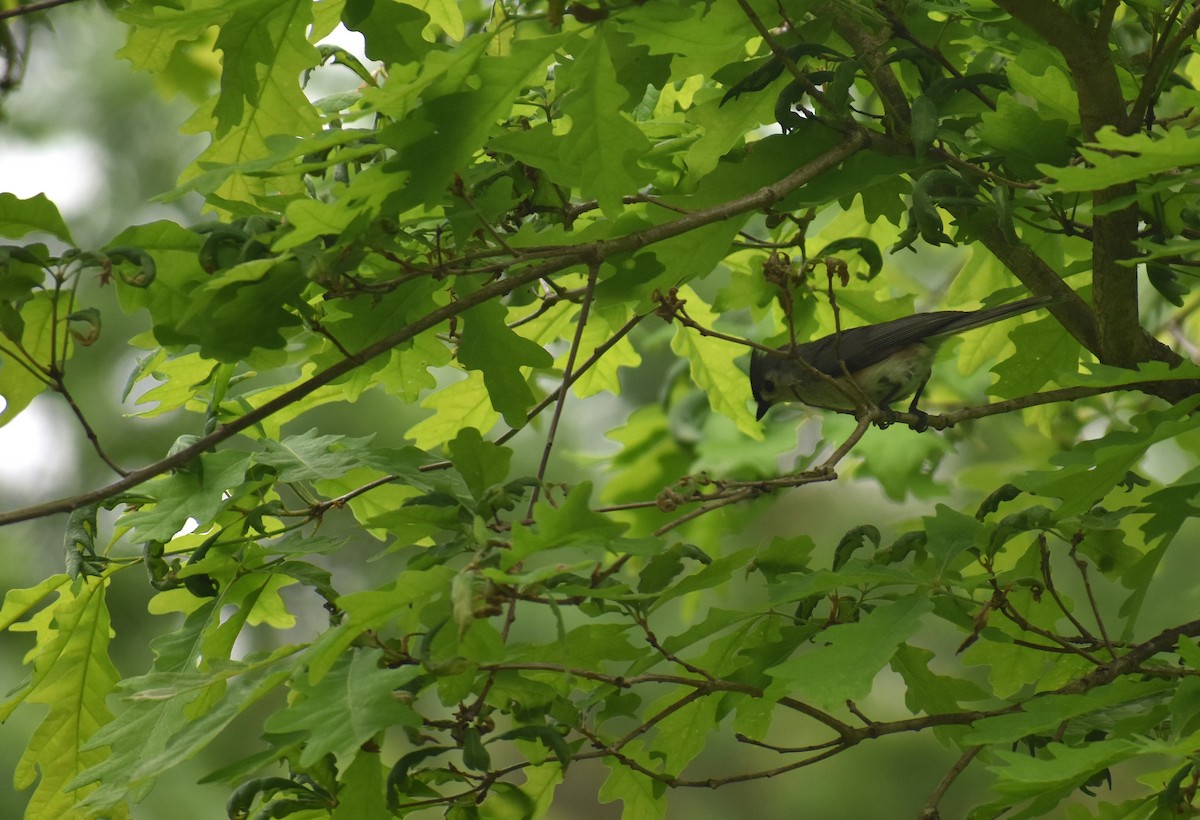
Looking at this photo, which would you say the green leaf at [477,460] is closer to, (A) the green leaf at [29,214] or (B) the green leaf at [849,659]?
(B) the green leaf at [849,659]

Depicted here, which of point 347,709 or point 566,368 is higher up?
point 566,368

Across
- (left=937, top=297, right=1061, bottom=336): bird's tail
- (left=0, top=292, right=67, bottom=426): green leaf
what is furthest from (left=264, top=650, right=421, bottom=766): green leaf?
(left=937, top=297, right=1061, bottom=336): bird's tail

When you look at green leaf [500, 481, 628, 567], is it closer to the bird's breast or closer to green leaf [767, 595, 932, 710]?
green leaf [767, 595, 932, 710]

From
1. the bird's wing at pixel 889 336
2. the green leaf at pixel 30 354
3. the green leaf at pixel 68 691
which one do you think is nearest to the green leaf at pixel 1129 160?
the green leaf at pixel 30 354

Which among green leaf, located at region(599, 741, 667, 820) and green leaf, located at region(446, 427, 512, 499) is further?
green leaf, located at region(599, 741, 667, 820)

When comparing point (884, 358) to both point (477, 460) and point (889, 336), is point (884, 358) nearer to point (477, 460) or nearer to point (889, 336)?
point (889, 336)

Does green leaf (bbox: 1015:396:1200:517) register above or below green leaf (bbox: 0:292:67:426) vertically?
below

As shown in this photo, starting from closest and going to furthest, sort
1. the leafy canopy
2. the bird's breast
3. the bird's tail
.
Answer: the leafy canopy < the bird's tail < the bird's breast

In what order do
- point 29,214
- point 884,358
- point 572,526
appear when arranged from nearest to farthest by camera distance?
point 572,526
point 29,214
point 884,358

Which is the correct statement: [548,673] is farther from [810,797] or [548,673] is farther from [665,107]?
[810,797]

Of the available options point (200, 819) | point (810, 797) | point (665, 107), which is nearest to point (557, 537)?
point (665, 107)

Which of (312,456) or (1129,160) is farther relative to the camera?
(312,456)

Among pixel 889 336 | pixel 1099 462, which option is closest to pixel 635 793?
pixel 1099 462

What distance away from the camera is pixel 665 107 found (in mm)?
2527
